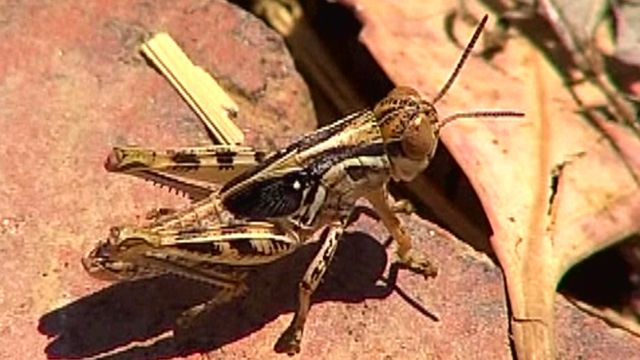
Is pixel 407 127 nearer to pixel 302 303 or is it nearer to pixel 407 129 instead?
pixel 407 129

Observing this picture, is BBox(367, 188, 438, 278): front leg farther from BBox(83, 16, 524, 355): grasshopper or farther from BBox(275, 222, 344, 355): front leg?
BBox(275, 222, 344, 355): front leg

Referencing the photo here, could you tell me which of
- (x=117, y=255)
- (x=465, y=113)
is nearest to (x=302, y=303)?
(x=117, y=255)

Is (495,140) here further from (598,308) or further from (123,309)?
(123,309)

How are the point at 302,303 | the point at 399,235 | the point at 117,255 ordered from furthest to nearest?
the point at 399,235, the point at 302,303, the point at 117,255

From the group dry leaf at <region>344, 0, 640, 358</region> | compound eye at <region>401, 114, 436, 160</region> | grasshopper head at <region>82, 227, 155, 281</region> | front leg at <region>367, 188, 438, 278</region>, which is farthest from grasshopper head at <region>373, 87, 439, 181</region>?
grasshopper head at <region>82, 227, 155, 281</region>

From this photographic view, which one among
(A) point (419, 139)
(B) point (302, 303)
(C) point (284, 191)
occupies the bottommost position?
(B) point (302, 303)

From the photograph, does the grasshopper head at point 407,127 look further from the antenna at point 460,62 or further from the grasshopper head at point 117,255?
the grasshopper head at point 117,255
